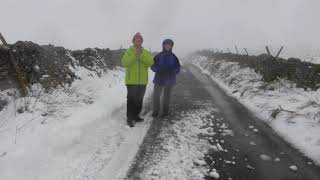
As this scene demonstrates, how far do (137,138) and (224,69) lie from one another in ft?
42.8

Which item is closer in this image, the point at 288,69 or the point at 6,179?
the point at 6,179

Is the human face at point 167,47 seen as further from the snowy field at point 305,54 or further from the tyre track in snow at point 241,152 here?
the snowy field at point 305,54

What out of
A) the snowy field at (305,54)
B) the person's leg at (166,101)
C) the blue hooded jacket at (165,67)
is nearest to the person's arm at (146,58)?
the blue hooded jacket at (165,67)

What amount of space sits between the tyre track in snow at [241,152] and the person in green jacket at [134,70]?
0.69m

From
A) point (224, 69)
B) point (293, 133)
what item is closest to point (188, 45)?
point (224, 69)

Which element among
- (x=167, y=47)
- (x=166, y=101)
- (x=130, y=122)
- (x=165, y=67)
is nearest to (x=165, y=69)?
(x=165, y=67)

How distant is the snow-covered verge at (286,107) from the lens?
712cm

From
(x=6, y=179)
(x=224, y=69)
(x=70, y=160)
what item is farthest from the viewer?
(x=224, y=69)

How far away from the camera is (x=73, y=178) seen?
5.05 meters

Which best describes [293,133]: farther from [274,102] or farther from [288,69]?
[288,69]

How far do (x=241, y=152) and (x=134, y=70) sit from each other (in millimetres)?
3186

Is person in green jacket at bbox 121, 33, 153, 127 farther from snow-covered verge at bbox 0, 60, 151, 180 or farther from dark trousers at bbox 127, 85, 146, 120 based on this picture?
snow-covered verge at bbox 0, 60, 151, 180

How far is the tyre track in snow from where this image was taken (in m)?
5.54

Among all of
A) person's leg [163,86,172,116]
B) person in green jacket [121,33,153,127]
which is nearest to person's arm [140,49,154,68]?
person in green jacket [121,33,153,127]
